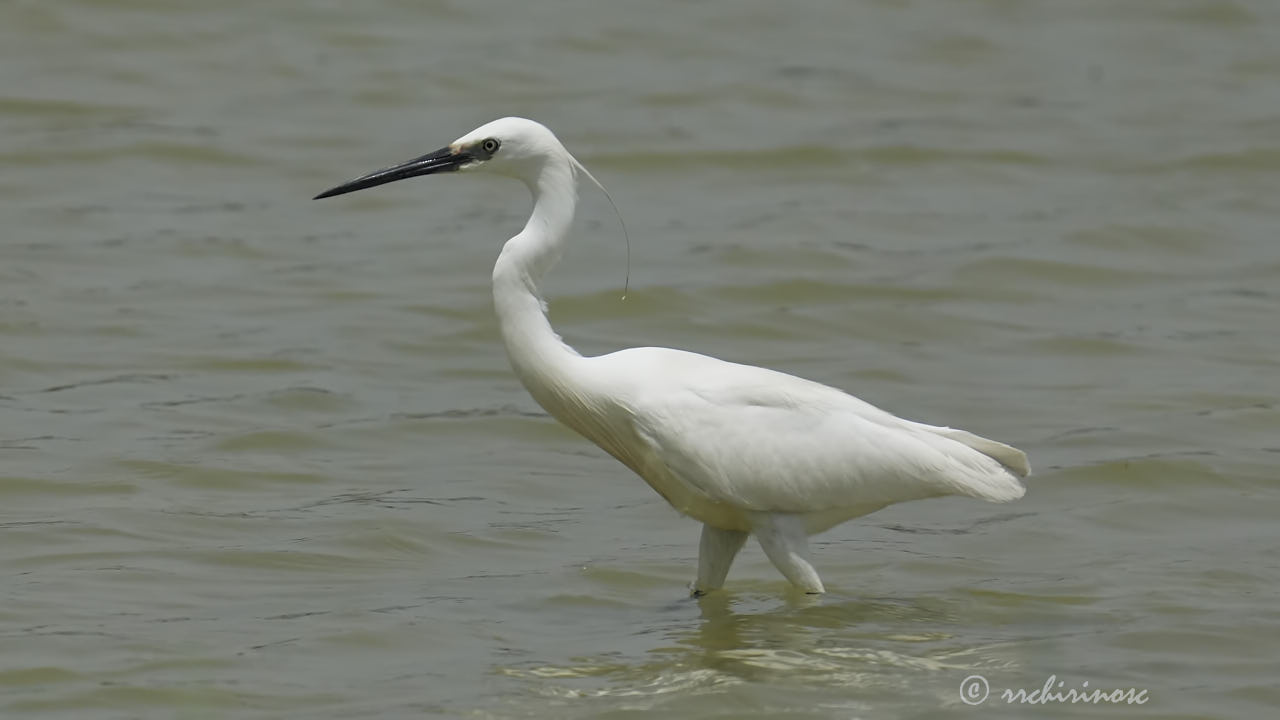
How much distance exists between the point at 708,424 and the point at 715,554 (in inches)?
24.7

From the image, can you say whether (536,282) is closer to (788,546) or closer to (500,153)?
(500,153)

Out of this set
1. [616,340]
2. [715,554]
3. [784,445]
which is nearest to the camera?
[784,445]

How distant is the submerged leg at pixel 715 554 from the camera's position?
23.7 ft

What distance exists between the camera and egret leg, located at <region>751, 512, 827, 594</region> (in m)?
6.88

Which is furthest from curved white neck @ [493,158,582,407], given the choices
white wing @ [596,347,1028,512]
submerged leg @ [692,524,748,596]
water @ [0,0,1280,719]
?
water @ [0,0,1280,719]

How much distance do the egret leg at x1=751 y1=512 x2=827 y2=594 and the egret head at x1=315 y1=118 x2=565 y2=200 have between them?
1.50 m

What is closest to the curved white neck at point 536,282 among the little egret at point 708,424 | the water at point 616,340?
the little egret at point 708,424

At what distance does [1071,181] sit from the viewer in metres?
15.1

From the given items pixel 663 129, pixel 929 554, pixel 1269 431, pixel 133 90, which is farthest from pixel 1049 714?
pixel 133 90

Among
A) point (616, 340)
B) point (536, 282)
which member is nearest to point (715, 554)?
point (536, 282)

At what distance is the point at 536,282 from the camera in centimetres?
677

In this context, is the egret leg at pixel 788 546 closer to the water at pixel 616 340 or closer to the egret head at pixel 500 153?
the water at pixel 616 340

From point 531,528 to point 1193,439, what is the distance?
11.6 feet

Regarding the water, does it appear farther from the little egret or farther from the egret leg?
the little egret
